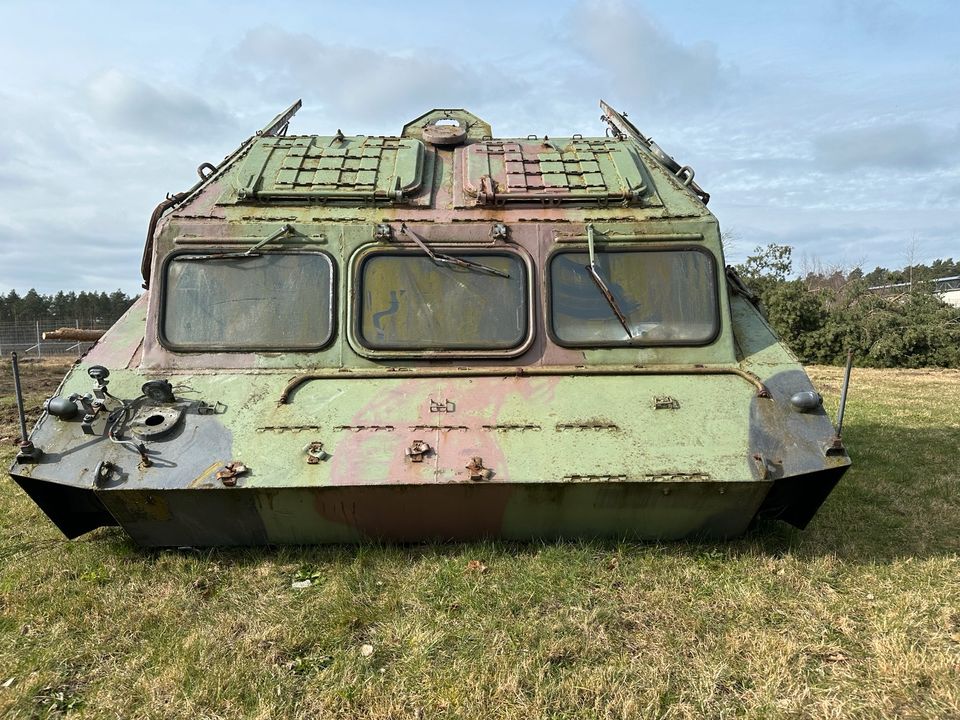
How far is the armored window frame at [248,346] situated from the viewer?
15.0 ft

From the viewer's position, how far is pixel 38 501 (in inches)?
155

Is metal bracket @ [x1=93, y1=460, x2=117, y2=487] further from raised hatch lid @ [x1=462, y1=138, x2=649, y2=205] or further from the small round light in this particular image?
the small round light

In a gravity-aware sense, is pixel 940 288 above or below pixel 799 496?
above

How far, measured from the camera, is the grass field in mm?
2980

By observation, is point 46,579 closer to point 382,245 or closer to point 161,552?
point 161,552

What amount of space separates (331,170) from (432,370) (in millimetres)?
1732

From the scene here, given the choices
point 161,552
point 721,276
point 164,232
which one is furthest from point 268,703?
point 721,276

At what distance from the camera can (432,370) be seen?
450cm

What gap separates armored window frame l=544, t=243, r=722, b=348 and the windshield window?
138 cm

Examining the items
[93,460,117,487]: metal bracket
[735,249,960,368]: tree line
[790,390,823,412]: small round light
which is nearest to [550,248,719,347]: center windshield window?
[790,390,823,412]: small round light

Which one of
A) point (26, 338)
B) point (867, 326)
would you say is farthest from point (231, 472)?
point (26, 338)

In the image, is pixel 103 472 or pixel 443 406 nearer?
pixel 103 472

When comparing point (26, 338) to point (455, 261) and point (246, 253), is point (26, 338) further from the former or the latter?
point (455, 261)

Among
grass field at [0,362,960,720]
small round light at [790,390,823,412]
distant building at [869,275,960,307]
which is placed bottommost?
grass field at [0,362,960,720]
